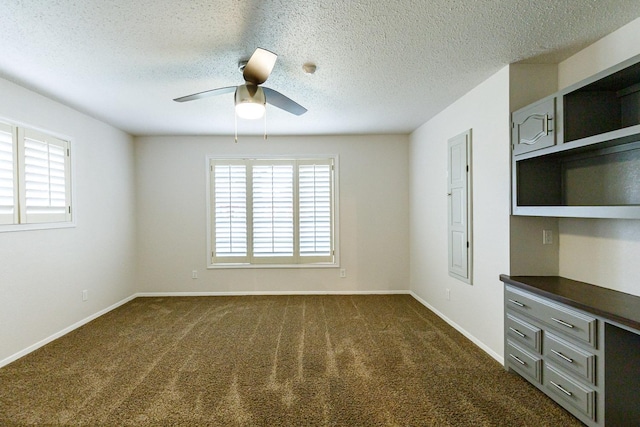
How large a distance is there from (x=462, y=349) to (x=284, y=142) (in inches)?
149

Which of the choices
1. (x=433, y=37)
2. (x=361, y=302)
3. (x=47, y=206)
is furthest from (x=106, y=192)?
(x=433, y=37)

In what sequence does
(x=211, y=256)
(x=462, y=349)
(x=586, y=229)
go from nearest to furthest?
(x=586, y=229) < (x=462, y=349) < (x=211, y=256)

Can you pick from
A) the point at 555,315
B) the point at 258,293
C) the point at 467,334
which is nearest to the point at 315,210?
the point at 258,293

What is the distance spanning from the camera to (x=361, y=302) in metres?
4.67

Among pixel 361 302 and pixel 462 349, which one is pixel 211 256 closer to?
pixel 361 302

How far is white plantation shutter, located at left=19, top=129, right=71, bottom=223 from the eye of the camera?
310 cm

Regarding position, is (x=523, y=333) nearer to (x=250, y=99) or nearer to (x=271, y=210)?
(x=250, y=99)

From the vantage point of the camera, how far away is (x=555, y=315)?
2.14m

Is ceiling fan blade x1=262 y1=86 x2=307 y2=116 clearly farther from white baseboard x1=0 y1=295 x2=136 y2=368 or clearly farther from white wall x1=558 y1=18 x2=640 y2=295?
white baseboard x1=0 y1=295 x2=136 y2=368

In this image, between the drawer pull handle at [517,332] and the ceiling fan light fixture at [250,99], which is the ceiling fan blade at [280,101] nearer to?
the ceiling fan light fixture at [250,99]

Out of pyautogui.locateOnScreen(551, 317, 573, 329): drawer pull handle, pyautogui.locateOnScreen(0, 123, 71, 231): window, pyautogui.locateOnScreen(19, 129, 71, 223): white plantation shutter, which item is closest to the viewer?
pyautogui.locateOnScreen(551, 317, 573, 329): drawer pull handle

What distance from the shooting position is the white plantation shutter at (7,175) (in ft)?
9.37

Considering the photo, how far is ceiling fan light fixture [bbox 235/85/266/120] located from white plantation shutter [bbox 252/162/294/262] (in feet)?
8.59

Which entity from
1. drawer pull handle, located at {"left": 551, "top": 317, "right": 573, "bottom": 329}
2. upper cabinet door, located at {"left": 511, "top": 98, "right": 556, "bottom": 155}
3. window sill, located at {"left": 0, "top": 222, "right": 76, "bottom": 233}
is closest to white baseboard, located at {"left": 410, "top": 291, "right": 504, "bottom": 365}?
drawer pull handle, located at {"left": 551, "top": 317, "right": 573, "bottom": 329}
